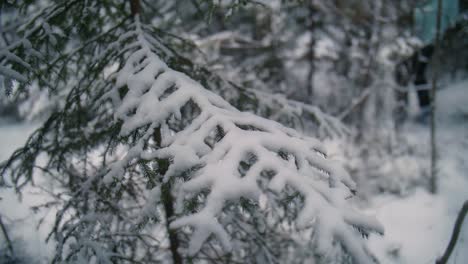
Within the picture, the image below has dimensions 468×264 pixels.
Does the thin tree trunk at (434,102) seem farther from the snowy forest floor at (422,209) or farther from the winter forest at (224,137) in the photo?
the snowy forest floor at (422,209)

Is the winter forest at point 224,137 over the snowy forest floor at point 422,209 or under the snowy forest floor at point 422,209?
over

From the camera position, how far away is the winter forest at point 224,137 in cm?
158

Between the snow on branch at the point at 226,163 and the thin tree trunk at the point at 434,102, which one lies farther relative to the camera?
the thin tree trunk at the point at 434,102

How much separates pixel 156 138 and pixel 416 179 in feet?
27.8

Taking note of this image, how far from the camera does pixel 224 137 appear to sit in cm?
165

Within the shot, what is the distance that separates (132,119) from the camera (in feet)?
6.05

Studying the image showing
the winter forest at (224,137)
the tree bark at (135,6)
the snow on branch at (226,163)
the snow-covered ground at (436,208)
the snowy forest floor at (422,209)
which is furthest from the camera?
the snow-covered ground at (436,208)

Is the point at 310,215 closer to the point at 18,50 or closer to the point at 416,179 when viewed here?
the point at 18,50

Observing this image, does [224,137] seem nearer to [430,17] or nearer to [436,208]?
[436,208]

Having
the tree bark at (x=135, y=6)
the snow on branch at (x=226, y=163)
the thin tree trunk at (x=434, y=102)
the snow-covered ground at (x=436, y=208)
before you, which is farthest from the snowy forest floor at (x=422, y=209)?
the snow on branch at (x=226, y=163)

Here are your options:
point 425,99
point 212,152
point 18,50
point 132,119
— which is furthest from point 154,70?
point 425,99

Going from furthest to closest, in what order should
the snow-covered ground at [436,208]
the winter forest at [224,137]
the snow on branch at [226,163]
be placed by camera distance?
1. the snow-covered ground at [436,208]
2. the winter forest at [224,137]
3. the snow on branch at [226,163]

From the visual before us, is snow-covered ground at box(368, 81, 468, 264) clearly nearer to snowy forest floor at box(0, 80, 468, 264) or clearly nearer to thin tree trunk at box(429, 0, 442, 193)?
snowy forest floor at box(0, 80, 468, 264)

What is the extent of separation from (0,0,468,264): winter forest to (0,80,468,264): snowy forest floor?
0.05 m
